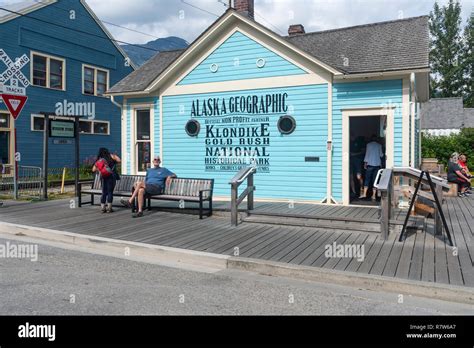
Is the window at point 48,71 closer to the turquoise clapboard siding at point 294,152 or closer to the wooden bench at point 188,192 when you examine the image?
the turquoise clapboard siding at point 294,152

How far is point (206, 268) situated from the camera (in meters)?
6.49

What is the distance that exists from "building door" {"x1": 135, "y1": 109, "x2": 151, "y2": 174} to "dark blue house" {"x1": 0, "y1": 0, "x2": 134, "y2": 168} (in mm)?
9768

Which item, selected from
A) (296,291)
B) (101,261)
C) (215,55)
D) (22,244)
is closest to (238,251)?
(296,291)

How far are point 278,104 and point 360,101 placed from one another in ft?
7.31

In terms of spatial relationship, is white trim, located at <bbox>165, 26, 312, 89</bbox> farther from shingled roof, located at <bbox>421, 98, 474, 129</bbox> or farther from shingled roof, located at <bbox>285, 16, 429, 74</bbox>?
shingled roof, located at <bbox>421, 98, 474, 129</bbox>

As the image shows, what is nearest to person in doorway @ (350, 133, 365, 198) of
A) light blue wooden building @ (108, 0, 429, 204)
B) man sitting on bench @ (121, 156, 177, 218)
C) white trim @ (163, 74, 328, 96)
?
light blue wooden building @ (108, 0, 429, 204)

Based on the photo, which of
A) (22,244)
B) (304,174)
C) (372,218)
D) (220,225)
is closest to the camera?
(22,244)

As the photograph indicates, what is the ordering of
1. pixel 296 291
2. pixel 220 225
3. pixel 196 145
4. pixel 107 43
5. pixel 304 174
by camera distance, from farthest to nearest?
pixel 107 43 < pixel 196 145 < pixel 304 174 < pixel 220 225 < pixel 296 291

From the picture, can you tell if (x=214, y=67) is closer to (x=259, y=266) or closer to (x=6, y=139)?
(x=259, y=266)

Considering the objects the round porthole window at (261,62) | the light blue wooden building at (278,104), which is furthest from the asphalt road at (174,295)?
the round porthole window at (261,62)

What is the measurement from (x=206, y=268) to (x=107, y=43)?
23.9 metres

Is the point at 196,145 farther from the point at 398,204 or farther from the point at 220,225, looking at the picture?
the point at 398,204

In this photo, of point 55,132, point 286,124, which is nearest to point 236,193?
point 286,124

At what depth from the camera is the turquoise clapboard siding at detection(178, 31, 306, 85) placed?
1189 cm
